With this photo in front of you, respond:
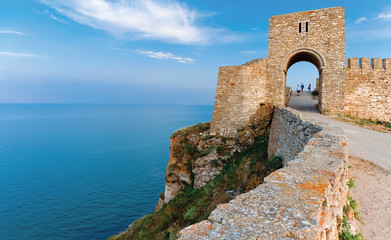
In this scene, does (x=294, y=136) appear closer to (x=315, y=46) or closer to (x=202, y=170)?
(x=202, y=170)

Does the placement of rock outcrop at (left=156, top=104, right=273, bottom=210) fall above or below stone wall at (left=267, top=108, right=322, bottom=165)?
below

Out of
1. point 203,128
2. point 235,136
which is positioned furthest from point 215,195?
point 203,128

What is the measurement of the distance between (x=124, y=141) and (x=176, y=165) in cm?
5834

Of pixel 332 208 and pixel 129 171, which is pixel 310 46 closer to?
pixel 332 208

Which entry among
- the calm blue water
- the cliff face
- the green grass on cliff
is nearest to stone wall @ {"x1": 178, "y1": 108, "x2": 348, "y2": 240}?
the green grass on cliff

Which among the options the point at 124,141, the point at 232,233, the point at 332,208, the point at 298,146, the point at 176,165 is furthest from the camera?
the point at 124,141

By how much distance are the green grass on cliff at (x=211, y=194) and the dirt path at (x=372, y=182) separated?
260 cm

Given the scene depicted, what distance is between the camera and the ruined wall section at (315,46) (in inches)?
563

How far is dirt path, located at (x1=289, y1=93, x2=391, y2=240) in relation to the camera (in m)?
4.29

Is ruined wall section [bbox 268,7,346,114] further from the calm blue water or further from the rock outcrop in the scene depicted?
the calm blue water

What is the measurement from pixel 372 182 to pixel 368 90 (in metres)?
13.5

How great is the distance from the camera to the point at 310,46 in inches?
583

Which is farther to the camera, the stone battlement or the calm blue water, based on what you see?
the calm blue water

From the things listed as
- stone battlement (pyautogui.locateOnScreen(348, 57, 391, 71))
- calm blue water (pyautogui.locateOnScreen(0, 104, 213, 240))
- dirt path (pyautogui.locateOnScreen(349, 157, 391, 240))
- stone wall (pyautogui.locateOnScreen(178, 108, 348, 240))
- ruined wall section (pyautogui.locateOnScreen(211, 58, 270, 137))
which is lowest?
calm blue water (pyautogui.locateOnScreen(0, 104, 213, 240))
